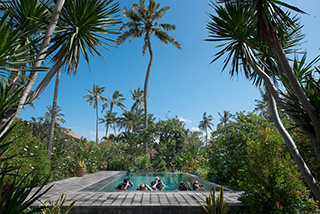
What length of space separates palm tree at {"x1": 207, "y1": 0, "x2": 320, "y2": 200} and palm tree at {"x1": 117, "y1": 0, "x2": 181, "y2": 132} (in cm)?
1121

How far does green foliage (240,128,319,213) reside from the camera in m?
3.40

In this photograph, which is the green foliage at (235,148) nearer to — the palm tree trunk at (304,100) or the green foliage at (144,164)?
the palm tree trunk at (304,100)

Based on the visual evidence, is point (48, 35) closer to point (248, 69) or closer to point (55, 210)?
point (55, 210)

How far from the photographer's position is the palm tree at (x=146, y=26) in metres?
15.5

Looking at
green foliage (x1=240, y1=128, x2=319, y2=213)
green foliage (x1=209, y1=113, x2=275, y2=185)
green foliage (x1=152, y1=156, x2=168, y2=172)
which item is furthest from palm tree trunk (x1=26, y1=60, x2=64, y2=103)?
green foliage (x1=152, y1=156, x2=168, y2=172)

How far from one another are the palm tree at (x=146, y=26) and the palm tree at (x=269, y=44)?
36.8ft

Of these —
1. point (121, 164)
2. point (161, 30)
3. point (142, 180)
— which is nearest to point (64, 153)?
point (142, 180)

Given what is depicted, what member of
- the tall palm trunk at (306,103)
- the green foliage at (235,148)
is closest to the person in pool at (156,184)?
the green foliage at (235,148)

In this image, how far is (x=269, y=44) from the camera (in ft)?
11.2

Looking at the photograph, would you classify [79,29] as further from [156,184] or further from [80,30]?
[156,184]

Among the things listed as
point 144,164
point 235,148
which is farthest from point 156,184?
point 144,164

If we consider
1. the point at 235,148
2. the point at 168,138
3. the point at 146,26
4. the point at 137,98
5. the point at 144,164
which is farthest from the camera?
the point at 137,98

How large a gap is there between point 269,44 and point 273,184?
2627mm

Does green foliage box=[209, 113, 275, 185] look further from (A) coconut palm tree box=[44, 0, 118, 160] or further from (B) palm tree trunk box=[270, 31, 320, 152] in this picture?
(A) coconut palm tree box=[44, 0, 118, 160]
